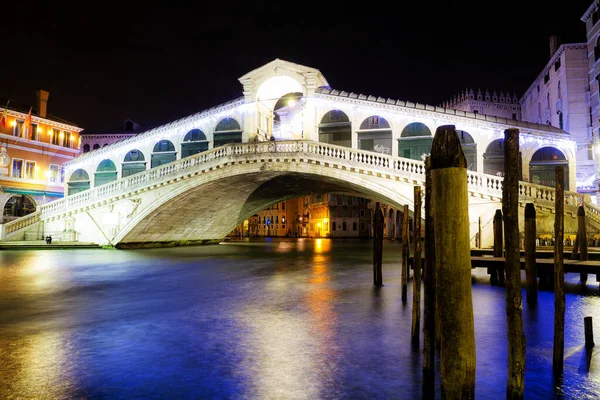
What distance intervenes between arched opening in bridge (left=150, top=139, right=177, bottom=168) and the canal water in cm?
1732

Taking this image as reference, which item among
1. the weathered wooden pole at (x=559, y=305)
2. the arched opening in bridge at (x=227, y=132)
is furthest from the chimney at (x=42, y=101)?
the weathered wooden pole at (x=559, y=305)

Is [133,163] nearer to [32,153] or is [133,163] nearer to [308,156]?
[32,153]

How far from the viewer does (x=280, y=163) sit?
62.0ft

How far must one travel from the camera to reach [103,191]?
22.3m

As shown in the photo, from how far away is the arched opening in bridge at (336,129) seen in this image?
22.9 meters

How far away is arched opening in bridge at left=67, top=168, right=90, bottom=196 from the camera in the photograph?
29.0 m

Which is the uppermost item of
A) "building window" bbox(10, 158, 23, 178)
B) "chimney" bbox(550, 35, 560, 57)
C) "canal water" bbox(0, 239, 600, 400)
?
"chimney" bbox(550, 35, 560, 57)

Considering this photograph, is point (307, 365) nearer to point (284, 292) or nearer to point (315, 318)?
point (315, 318)

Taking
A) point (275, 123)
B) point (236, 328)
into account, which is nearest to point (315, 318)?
point (236, 328)

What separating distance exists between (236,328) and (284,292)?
3145 millimetres

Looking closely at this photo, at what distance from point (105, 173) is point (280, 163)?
15132 millimetres

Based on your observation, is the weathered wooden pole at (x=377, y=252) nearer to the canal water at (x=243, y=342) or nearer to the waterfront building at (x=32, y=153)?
the canal water at (x=243, y=342)

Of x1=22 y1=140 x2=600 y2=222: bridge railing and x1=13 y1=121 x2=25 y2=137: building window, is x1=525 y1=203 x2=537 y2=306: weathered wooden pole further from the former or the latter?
x1=13 y1=121 x2=25 y2=137: building window

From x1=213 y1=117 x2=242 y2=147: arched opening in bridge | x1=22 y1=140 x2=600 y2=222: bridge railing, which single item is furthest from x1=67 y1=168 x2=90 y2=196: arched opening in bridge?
x1=213 y1=117 x2=242 y2=147: arched opening in bridge
